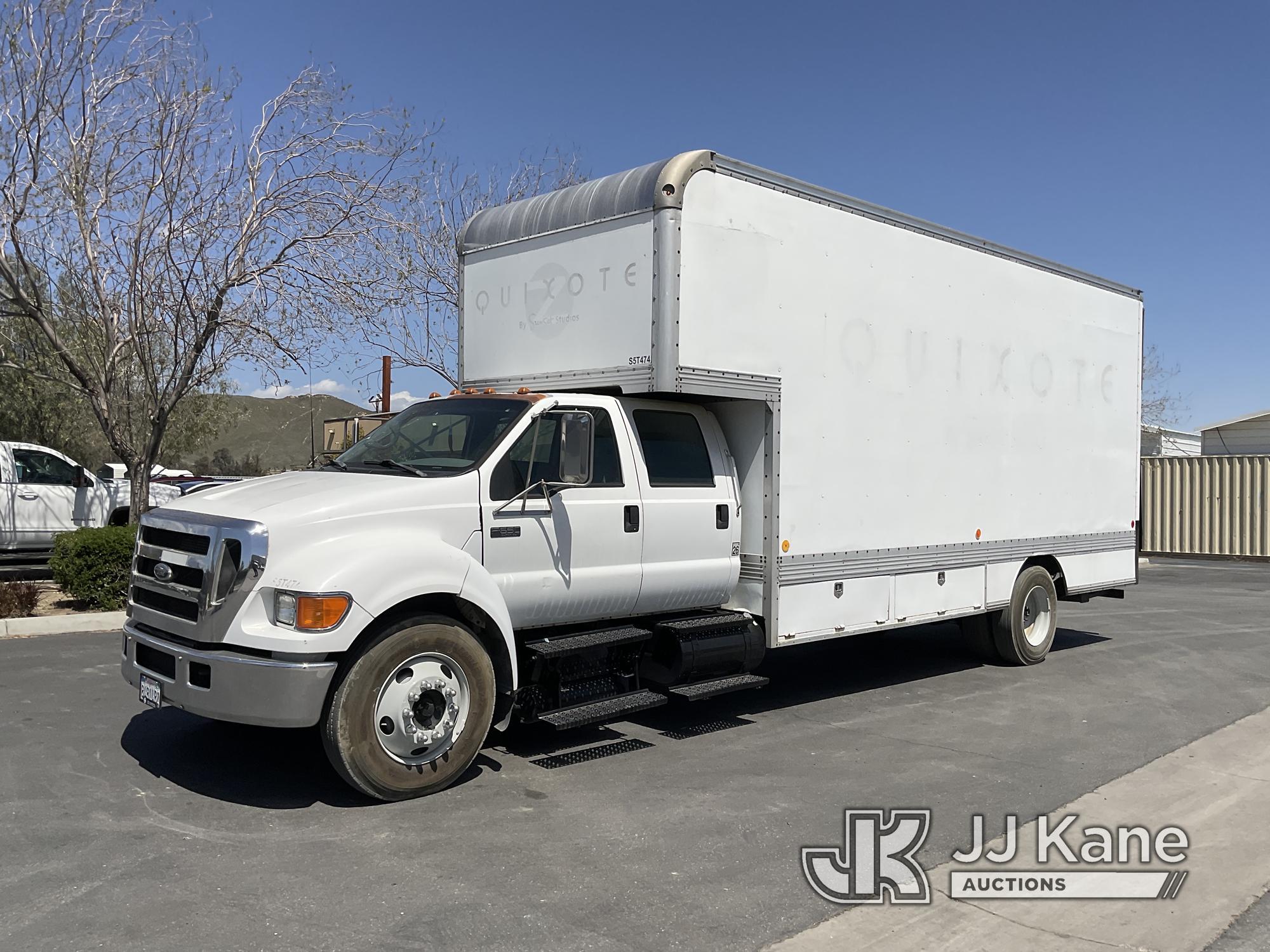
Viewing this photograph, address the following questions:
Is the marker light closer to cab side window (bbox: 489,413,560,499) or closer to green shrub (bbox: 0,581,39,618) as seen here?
cab side window (bbox: 489,413,560,499)

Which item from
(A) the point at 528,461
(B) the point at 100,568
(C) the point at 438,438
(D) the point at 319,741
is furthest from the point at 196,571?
(B) the point at 100,568

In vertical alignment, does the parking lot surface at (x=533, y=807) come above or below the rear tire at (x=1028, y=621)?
below

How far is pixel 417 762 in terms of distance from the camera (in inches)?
226

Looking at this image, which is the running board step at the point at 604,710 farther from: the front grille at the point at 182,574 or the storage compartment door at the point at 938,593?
the storage compartment door at the point at 938,593

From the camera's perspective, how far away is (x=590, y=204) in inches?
292

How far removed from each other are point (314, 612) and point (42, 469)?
1316 cm

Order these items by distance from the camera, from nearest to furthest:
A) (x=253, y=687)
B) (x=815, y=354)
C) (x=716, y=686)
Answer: (x=253, y=687) → (x=716, y=686) → (x=815, y=354)

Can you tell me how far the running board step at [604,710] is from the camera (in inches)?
249

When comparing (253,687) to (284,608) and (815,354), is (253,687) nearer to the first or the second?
(284,608)

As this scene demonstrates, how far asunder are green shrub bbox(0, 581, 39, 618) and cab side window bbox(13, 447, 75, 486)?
4.79 metres


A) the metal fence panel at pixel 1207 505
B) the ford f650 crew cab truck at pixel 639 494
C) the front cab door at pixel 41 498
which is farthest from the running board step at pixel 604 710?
the metal fence panel at pixel 1207 505

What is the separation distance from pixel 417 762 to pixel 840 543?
3751 mm

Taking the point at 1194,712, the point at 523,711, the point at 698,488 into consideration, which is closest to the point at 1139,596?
the point at 1194,712

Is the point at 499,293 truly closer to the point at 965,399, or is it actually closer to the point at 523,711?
the point at 523,711
